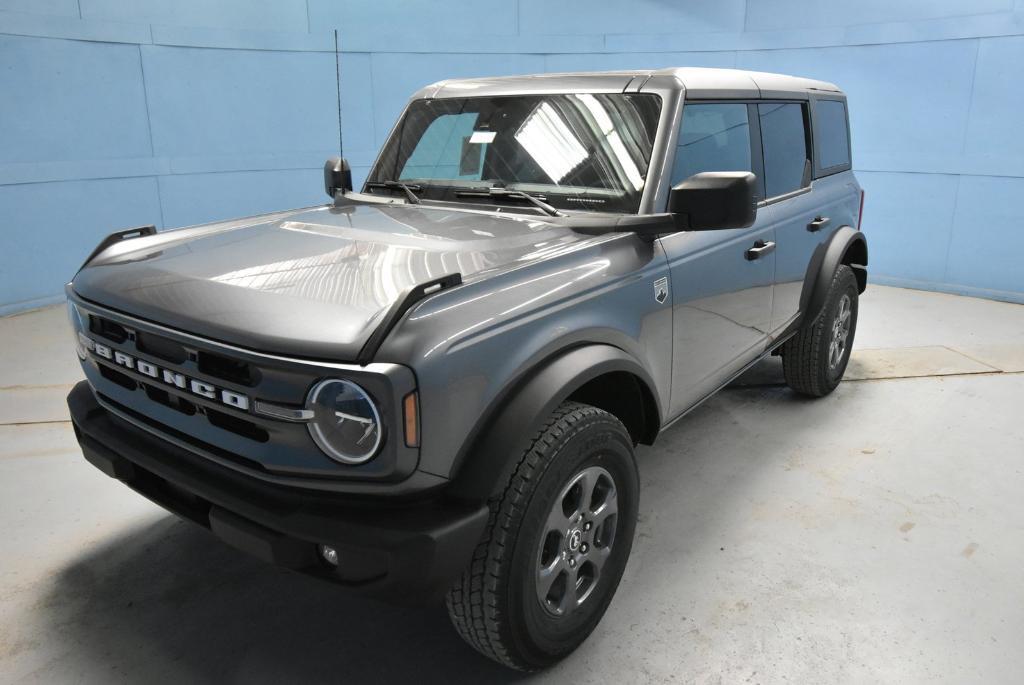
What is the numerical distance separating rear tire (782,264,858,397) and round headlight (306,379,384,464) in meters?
2.74

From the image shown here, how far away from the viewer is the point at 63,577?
8.16ft

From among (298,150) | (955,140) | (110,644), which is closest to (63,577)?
(110,644)

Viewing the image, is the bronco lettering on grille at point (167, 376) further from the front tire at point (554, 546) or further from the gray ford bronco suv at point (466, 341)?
the front tire at point (554, 546)

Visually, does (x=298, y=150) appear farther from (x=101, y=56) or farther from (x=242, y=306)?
(x=242, y=306)

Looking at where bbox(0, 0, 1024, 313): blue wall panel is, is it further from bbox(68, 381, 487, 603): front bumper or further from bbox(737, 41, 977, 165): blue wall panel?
bbox(68, 381, 487, 603): front bumper

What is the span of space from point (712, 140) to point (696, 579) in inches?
62.6

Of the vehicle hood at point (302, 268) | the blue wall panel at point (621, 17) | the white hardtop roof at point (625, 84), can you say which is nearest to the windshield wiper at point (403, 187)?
the vehicle hood at point (302, 268)

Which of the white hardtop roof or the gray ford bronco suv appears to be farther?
the white hardtop roof

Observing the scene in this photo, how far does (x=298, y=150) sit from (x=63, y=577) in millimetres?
Result: 5118

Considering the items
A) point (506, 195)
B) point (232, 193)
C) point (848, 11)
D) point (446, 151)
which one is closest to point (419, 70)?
point (232, 193)

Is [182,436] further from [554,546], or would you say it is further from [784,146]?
[784,146]

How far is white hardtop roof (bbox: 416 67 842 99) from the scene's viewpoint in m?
2.63

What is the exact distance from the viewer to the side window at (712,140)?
2557mm

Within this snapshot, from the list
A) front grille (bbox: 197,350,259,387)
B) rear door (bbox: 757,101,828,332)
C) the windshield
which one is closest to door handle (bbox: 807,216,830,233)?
rear door (bbox: 757,101,828,332)
